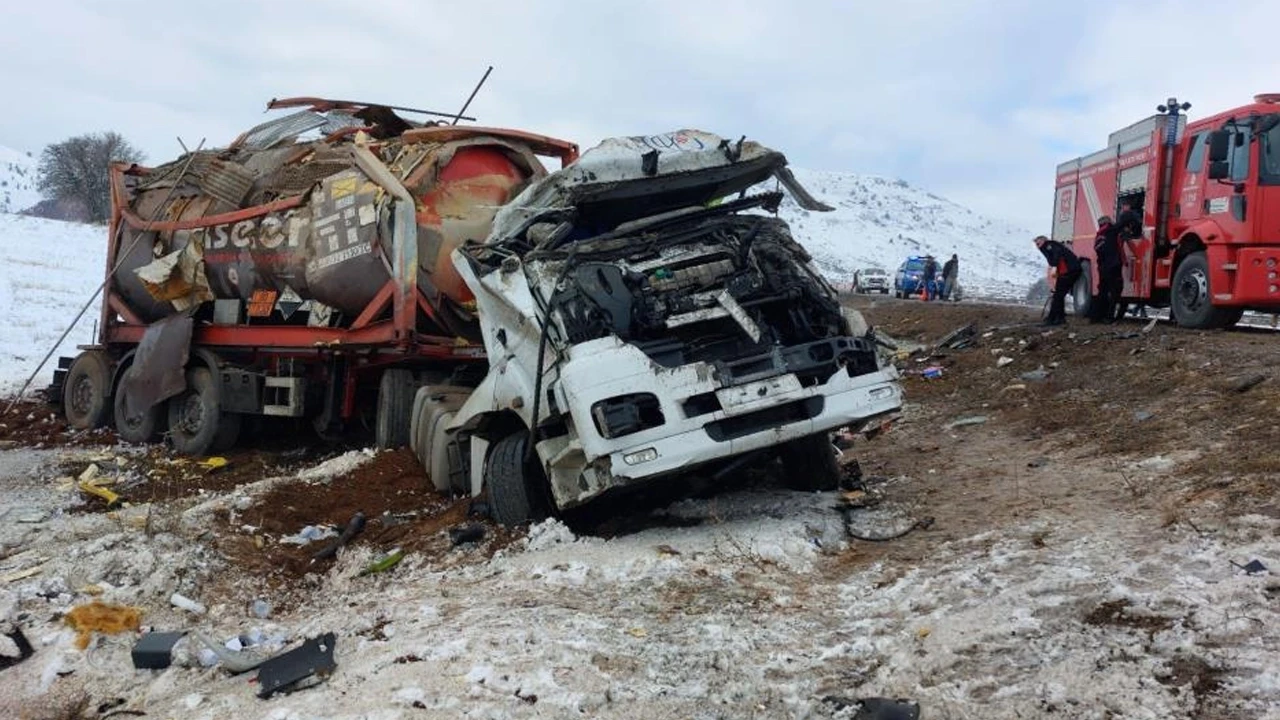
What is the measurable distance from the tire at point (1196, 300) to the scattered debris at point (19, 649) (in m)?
10.2

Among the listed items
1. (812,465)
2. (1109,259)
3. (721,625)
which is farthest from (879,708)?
(1109,259)

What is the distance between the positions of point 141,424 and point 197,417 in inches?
33.1

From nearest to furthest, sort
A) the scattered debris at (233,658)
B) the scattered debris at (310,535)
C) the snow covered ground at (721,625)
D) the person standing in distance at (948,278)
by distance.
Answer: the snow covered ground at (721,625), the scattered debris at (233,658), the scattered debris at (310,535), the person standing in distance at (948,278)

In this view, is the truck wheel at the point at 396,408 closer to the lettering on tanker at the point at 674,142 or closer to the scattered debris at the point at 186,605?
the lettering on tanker at the point at 674,142

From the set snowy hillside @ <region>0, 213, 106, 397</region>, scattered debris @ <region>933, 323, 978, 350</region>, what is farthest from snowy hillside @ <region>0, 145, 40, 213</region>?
scattered debris @ <region>933, 323, 978, 350</region>

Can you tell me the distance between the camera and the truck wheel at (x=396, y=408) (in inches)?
287

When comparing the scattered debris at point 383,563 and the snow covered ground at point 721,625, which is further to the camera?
the scattered debris at point 383,563

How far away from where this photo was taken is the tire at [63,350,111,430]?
1010cm

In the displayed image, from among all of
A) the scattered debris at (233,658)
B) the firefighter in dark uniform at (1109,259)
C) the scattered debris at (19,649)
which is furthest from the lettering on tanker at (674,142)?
the firefighter in dark uniform at (1109,259)

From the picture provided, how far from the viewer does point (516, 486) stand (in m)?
5.17

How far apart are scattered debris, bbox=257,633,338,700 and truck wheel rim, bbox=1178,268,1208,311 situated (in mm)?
9581

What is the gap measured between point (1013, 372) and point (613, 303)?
250 inches

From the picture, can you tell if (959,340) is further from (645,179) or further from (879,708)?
(879,708)

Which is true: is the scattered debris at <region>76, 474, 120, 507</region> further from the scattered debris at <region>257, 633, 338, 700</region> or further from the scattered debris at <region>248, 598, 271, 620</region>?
the scattered debris at <region>257, 633, 338, 700</region>
